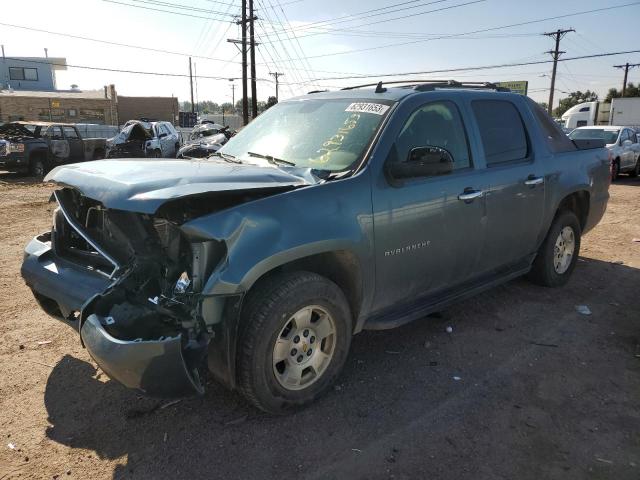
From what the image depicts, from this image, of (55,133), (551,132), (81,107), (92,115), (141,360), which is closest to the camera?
(141,360)

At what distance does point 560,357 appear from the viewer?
154 inches

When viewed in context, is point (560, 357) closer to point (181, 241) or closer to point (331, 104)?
point (331, 104)

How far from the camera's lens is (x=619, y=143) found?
52.9ft

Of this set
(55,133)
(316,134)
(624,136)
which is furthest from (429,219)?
(55,133)

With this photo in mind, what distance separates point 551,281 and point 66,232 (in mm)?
4653

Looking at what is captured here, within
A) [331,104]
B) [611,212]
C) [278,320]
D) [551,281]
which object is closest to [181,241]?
[278,320]

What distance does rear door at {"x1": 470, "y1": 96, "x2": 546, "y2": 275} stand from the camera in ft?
13.6

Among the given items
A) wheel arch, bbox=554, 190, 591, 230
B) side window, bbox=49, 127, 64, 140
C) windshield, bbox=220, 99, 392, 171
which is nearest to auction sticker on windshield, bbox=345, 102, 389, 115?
windshield, bbox=220, 99, 392, 171

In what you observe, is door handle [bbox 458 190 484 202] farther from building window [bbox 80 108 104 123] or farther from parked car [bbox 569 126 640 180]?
building window [bbox 80 108 104 123]

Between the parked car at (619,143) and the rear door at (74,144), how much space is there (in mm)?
17160

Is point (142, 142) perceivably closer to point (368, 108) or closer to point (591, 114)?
point (368, 108)

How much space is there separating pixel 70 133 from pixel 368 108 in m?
18.0

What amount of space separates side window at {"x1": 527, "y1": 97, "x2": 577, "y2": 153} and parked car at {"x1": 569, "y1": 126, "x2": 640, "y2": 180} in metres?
12.3

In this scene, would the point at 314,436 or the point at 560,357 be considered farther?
the point at 560,357
